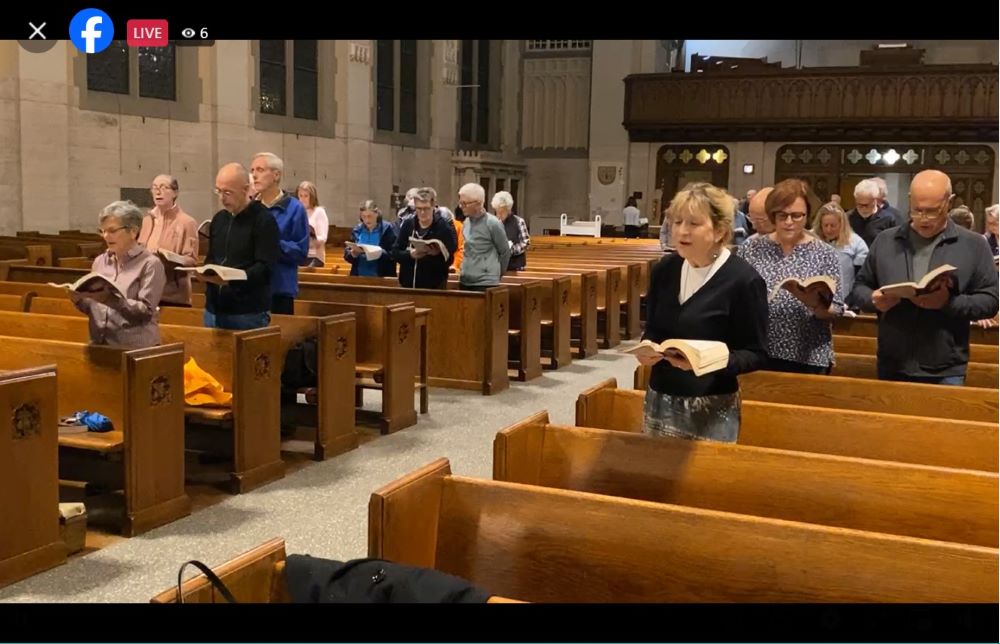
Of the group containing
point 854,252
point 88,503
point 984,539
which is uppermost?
point 854,252

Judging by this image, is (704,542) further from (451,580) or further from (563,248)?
(563,248)

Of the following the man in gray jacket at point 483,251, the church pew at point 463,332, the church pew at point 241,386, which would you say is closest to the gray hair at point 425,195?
the man in gray jacket at point 483,251

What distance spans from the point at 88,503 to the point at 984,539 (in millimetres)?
3606

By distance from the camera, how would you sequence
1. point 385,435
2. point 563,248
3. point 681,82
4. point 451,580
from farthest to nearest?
1. point 681,82
2. point 563,248
3. point 385,435
4. point 451,580

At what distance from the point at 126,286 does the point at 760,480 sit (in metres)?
2.91

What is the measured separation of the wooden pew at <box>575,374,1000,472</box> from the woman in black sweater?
54 cm

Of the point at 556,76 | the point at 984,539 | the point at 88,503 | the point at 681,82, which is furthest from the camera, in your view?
the point at 556,76

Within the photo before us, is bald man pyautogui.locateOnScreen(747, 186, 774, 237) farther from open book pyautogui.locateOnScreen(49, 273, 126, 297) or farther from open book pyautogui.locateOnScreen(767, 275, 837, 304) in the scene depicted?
open book pyautogui.locateOnScreen(49, 273, 126, 297)

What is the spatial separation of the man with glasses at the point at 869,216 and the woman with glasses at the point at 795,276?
2.65 meters

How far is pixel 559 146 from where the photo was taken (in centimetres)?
2150

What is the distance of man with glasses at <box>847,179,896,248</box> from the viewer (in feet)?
21.2

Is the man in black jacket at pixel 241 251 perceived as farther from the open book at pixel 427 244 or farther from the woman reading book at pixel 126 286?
the open book at pixel 427 244

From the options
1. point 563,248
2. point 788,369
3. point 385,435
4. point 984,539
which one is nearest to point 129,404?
point 385,435
